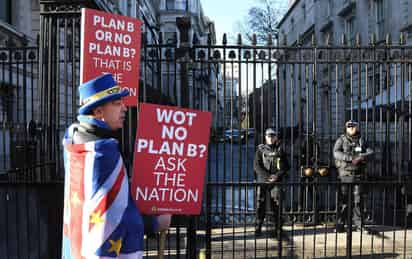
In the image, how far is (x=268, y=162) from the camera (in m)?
7.86

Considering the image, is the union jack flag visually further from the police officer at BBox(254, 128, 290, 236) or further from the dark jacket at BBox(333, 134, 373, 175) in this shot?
the dark jacket at BBox(333, 134, 373, 175)

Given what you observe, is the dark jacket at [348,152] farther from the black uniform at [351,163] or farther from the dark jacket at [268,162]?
the dark jacket at [268,162]

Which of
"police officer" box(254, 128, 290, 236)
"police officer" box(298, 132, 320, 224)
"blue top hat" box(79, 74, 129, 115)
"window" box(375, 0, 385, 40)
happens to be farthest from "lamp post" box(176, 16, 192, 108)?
"window" box(375, 0, 385, 40)

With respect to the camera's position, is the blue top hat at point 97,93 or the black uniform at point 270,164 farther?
the black uniform at point 270,164

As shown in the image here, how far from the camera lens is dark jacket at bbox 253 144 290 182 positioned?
784cm

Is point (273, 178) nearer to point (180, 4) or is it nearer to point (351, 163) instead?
point (351, 163)

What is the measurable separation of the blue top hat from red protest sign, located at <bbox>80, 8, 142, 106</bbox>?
1.95m

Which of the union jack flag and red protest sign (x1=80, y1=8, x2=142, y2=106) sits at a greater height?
red protest sign (x1=80, y1=8, x2=142, y2=106)

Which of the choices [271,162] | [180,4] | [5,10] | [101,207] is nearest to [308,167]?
[271,162]

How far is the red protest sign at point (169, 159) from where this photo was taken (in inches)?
153

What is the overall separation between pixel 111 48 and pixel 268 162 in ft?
12.5

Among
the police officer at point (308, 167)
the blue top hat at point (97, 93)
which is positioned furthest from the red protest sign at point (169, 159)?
the police officer at point (308, 167)

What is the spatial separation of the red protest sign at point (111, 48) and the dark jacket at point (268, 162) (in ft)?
10.5

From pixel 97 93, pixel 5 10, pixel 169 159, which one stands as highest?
pixel 5 10
